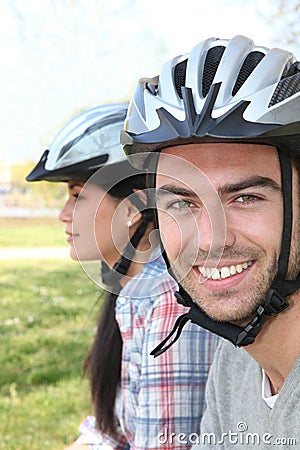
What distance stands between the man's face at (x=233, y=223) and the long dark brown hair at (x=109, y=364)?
1.04 metres

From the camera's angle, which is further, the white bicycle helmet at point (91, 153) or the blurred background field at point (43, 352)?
the blurred background field at point (43, 352)

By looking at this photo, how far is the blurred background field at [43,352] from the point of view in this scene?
5.02 m

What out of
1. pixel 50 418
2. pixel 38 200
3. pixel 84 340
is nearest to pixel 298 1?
pixel 84 340

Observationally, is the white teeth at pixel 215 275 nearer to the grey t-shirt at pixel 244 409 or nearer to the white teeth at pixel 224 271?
the white teeth at pixel 224 271

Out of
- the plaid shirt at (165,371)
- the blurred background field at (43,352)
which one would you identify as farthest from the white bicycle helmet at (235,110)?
the blurred background field at (43,352)

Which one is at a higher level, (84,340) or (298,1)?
(298,1)

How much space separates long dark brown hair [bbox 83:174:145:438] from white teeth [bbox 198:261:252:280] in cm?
109

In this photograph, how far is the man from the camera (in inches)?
71.9

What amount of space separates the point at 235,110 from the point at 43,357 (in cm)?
514

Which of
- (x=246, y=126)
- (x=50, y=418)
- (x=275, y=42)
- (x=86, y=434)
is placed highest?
(x=275, y=42)

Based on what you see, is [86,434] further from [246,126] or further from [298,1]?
[298,1]

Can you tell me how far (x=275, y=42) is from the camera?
9.68 m

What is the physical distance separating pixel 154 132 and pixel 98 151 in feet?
3.96

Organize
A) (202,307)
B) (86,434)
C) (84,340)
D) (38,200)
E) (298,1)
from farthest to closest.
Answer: (38,200) → (298,1) → (84,340) → (86,434) → (202,307)
